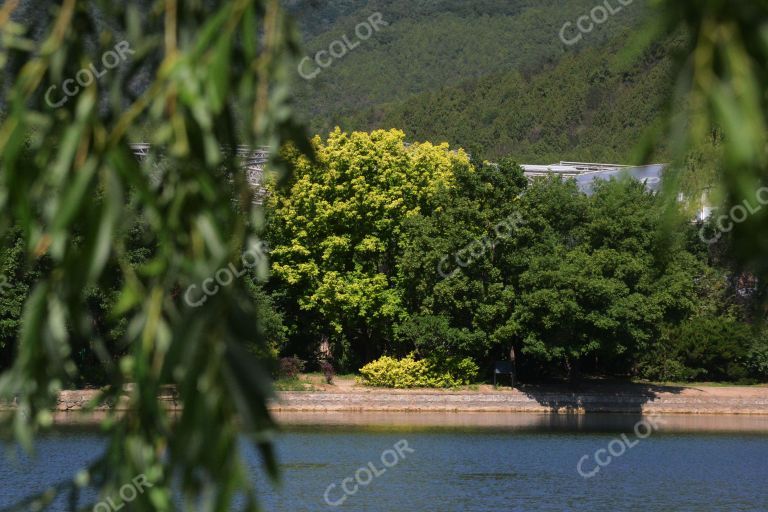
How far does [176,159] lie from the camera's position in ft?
6.67

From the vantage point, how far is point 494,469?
24.6m

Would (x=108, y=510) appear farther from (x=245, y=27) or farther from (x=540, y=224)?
(x=540, y=224)

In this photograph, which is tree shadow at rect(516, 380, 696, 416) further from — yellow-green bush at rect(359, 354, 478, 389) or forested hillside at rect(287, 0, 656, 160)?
forested hillside at rect(287, 0, 656, 160)

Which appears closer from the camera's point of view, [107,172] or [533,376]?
[107,172]

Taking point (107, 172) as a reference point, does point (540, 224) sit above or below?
above

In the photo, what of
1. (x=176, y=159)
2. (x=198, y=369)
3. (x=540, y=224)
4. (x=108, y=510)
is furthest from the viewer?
(x=540, y=224)

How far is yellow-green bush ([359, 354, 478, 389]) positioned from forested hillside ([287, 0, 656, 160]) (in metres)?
6.80

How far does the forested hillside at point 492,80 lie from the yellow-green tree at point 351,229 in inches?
151

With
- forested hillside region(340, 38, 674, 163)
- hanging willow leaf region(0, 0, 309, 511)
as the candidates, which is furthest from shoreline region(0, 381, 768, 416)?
forested hillside region(340, 38, 674, 163)

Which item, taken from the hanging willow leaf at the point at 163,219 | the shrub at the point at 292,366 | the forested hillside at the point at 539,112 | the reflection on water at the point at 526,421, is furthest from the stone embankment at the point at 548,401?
the forested hillside at the point at 539,112

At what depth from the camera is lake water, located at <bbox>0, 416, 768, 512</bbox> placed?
20.7 metres

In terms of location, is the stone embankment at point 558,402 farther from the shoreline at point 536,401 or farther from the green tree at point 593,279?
the green tree at point 593,279

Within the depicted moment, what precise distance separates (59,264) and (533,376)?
4051 centimetres

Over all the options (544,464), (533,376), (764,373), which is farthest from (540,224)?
(544,464)
